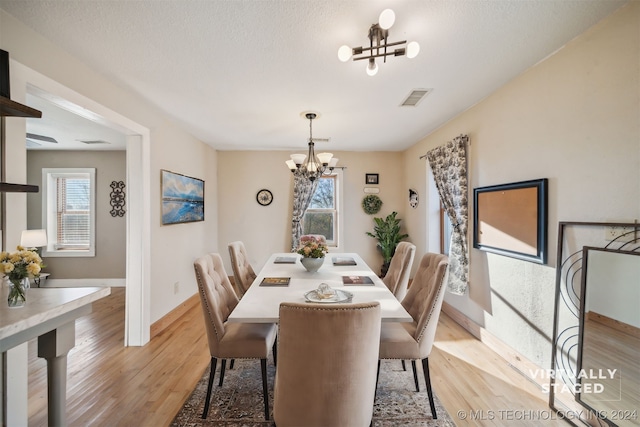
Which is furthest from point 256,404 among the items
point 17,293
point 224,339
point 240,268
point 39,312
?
point 17,293

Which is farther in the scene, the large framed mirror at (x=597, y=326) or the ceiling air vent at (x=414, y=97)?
the ceiling air vent at (x=414, y=97)

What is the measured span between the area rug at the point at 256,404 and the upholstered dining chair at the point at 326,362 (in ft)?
2.45

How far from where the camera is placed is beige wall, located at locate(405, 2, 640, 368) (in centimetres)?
150

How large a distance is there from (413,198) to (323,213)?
5.35 ft

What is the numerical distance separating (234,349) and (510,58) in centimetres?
284

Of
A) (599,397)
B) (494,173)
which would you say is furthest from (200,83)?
(599,397)

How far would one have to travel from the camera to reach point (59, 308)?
128 centimetres

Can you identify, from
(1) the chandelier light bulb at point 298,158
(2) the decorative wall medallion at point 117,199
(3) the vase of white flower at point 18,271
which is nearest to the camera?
(3) the vase of white flower at point 18,271

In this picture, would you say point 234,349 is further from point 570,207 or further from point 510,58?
point 510,58

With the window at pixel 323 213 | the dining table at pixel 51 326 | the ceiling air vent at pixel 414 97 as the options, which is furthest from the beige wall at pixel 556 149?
the dining table at pixel 51 326

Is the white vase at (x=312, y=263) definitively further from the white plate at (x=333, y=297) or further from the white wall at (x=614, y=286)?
the white wall at (x=614, y=286)

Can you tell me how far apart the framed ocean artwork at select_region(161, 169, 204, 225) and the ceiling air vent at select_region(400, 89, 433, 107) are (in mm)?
2809

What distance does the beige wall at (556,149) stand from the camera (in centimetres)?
150

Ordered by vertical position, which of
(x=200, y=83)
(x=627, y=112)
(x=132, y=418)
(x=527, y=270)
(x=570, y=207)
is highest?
(x=200, y=83)
